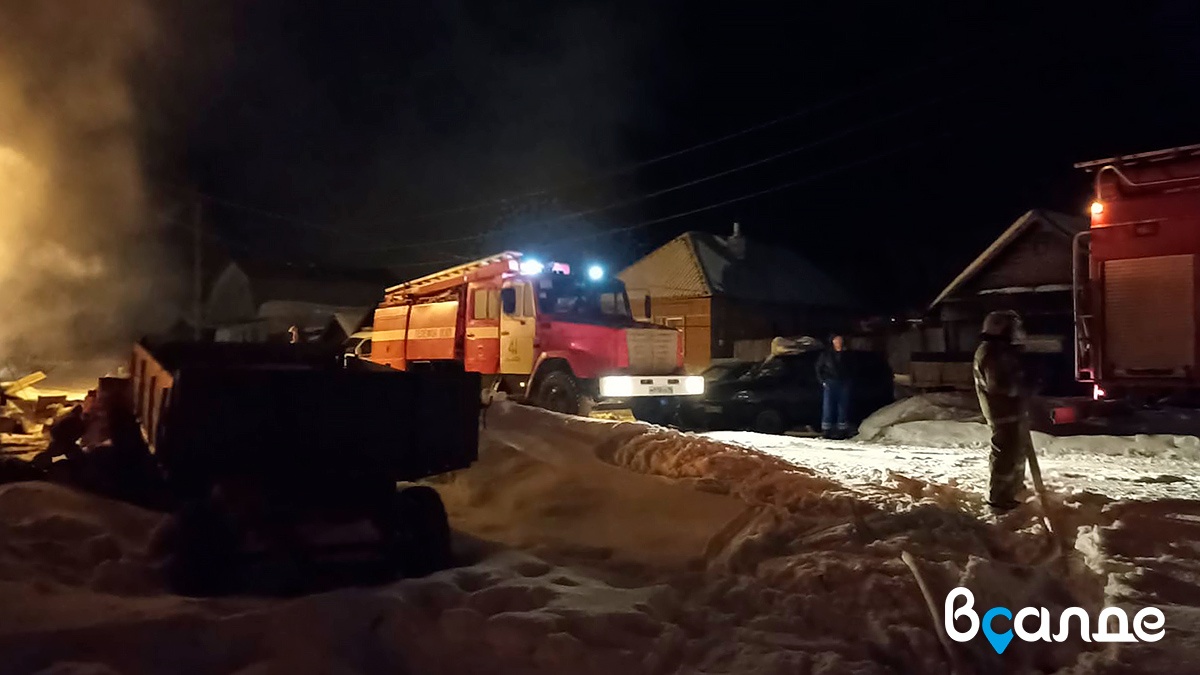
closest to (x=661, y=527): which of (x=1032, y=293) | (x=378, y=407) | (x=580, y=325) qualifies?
(x=378, y=407)

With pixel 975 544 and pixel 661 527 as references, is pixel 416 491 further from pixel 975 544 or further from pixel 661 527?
pixel 975 544

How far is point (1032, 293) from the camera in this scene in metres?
24.1

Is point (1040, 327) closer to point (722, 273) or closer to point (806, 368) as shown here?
point (806, 368)

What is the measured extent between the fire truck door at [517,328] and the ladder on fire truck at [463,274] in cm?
44

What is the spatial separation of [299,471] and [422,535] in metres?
0.96

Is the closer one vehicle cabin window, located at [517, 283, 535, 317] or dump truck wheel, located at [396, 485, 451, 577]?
dump truck wheel, located at [396, 485, 451, 577]

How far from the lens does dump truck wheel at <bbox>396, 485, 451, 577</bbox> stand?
19.6ft

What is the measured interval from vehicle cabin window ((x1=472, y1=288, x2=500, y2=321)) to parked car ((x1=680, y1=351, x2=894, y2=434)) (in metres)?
3.71

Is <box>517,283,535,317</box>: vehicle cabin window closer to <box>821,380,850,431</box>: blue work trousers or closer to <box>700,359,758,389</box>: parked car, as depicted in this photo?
<box>700,359,758,389</box>: parked car

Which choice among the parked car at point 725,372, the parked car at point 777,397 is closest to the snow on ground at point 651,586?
the parked car at point 777,397

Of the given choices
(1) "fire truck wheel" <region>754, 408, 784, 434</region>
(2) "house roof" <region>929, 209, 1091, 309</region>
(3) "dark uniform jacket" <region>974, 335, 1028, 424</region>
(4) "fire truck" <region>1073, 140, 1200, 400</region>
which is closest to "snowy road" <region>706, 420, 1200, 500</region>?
(4) "fire truck" <region>1073, 140, 1200, 400</region>

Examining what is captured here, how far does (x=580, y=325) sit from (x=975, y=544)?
27.4 ft

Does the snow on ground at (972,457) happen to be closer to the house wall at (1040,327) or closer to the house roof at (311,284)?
the house wall at (1040,327)

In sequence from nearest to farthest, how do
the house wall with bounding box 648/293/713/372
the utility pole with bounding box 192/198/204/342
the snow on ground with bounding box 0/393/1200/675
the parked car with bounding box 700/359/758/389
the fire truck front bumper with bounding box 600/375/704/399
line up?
the snow on ground with bounding box 0/393/1200/675
the fire truck front bumper with bounding box 600/375/704/399
the parked car with bounding box 700/359/758/389
the utility pole with bounding box 192/198/204/342
the house wall with bounding box 648/293/713/372
